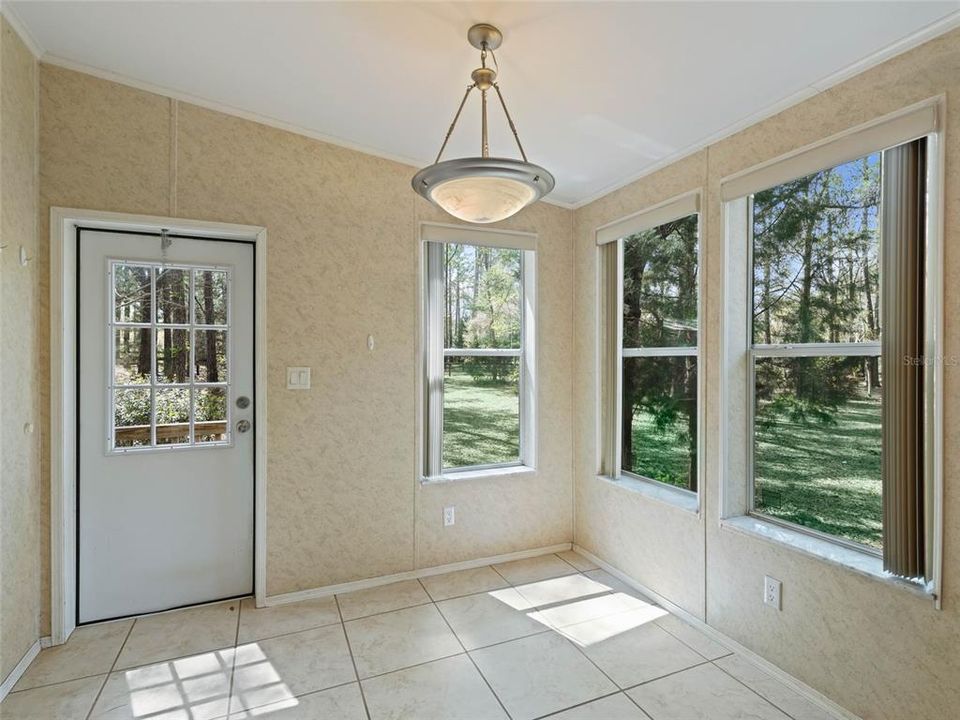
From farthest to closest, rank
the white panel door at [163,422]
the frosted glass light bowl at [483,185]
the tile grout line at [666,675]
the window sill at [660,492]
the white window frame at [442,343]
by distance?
1. the white window frame at [442,343]
2. the window sill at [660,492]
3. the white panel door at [163,422]
4. the tile grout line at [666,675]
5. the frosted glass light bowl at [483,185]

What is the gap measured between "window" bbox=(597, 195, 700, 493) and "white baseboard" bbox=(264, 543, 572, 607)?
31.4 inches

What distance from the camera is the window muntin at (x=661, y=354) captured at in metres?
2.85

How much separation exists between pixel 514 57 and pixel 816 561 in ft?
7.89

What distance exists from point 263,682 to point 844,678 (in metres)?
2.38

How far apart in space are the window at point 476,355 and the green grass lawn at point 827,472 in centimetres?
157

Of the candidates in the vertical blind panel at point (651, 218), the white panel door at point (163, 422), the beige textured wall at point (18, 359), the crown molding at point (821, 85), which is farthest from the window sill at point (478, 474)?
the crown molding at point (821, 85)

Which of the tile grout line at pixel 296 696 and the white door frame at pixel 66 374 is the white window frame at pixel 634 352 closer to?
the tile grout line at pixel 296 696

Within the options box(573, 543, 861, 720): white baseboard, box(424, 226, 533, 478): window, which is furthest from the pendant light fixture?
box(573, 543, 861, 720): white baseboard

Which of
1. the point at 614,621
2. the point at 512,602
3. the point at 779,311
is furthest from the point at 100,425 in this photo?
the point at 779,311

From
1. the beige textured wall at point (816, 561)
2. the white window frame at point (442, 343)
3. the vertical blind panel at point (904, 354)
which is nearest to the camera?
the beige textured wall at point (816, 561)

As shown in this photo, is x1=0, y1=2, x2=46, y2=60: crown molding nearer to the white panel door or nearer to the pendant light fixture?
the white panel door

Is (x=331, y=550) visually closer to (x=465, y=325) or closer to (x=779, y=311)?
(x=465, y=325)

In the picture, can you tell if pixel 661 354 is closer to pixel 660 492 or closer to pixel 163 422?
pixel 660 492

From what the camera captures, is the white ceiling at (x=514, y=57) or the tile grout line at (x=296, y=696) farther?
the tile grout line at (x=296, y=696)
